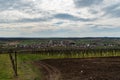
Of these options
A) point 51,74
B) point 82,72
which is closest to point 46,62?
point 51,74

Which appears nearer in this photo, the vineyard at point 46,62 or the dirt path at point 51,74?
the dirt path at point 51,74

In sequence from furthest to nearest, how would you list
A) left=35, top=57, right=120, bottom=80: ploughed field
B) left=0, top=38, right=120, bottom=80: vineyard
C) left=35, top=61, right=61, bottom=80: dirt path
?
left=0, top=38, right=120, bottom=80: vineyard, left=35, top=61, right=61, bottom=80: dirt path, left=35, top=57, right=120, bottom=80: ploughed field

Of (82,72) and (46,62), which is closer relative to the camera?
(82,72)

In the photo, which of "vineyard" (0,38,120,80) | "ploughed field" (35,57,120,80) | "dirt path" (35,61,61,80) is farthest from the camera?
"vineyard" (0,38,120,80)

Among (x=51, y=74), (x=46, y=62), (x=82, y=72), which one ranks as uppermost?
(x=82, y=72)

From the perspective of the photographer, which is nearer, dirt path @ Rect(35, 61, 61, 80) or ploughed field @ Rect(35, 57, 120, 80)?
ploughed field @ Rect(35, 57, 120, 80)

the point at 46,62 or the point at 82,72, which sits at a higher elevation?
the point at 82,72

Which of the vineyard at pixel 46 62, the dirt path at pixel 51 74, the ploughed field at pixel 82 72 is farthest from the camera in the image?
the vineyard at pixel 46 62

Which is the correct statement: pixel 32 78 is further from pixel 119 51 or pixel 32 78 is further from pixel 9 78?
pixel 119 51

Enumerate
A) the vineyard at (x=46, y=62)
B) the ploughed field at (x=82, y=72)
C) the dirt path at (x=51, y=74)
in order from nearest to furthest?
the ploughed field at (x=82, y=72), the dirt path at (x=51, y=74), the vineyard at (x=46, y=62)

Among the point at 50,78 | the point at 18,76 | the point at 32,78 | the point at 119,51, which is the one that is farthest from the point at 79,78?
the point at 119,51

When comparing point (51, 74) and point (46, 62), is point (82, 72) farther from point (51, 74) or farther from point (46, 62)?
point (46, 62)
